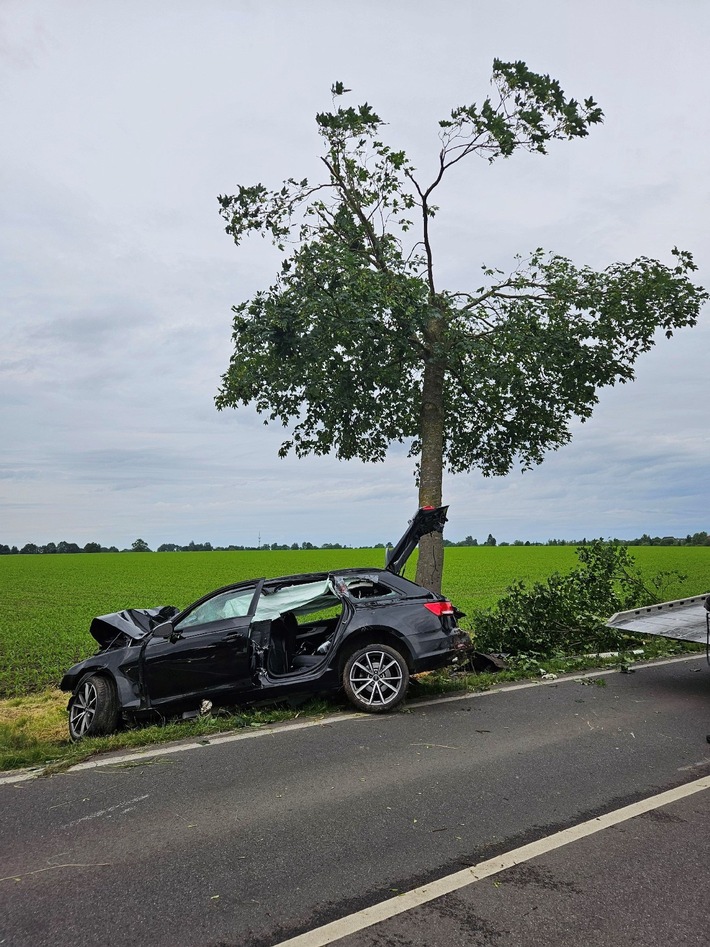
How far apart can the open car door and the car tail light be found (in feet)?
4.58

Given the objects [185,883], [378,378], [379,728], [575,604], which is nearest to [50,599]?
[378,378]

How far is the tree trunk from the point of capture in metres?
13.8

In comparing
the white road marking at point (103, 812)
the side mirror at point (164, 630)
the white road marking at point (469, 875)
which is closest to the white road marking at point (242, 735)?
the white road marking at point (103, 812)

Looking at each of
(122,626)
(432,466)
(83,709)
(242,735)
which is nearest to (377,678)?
(242,735)

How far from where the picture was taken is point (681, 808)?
502 cm

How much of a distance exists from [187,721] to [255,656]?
103 centimetres

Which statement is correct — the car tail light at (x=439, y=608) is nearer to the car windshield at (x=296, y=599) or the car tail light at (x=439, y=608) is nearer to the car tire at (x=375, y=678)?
the car tire at (x=375, y=678)

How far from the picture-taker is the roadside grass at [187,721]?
6.85 meters

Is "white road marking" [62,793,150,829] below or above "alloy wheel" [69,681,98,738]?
below

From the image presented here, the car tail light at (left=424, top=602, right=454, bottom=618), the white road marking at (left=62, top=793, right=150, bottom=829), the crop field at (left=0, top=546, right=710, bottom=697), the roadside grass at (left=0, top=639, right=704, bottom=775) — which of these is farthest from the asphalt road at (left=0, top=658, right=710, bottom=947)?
A: the crop field at (left=0, top=546, right=710, bottom=697)

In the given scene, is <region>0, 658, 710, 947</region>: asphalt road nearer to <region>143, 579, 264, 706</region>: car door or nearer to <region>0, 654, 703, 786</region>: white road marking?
<region>0, 654, 703, 786</region>: white road marking

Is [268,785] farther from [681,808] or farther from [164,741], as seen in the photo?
[681,808]

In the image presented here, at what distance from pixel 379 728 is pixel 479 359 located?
8.76 metres

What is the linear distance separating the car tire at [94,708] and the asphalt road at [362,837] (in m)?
1.63
